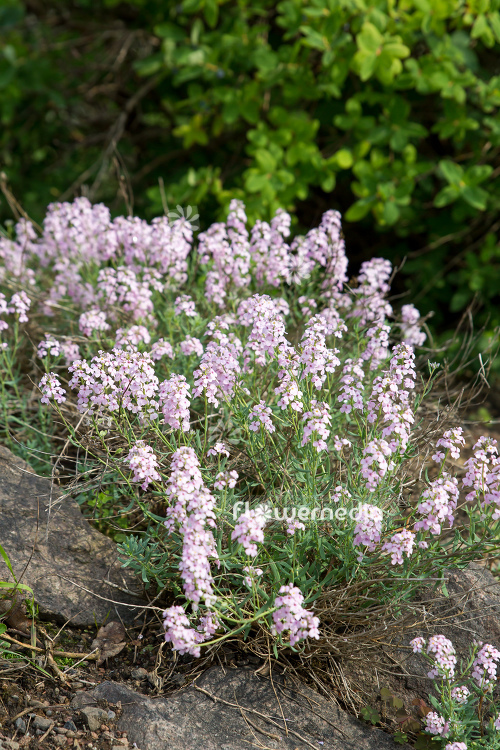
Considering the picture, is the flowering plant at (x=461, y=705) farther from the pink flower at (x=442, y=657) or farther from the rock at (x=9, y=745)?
the rock at (x=9, y=745)

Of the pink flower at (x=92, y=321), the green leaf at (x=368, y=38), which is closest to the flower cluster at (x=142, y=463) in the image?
the pink flower at (x=92, y=321)

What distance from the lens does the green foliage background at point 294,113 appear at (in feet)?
13.1

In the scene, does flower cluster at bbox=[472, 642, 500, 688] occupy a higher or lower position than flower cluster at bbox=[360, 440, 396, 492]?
lower

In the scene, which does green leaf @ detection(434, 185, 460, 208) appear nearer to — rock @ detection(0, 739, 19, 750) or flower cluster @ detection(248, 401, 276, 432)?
flower cluster @ detection(248, 401, 276, 432)

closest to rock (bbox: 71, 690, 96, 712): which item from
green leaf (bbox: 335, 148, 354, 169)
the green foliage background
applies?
the green foliage background

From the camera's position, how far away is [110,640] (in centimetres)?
242

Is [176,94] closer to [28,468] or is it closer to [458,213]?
[458,213]

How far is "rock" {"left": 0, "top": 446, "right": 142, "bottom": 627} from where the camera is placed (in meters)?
2.48

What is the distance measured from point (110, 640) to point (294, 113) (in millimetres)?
3370

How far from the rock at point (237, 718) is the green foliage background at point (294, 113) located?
236cm

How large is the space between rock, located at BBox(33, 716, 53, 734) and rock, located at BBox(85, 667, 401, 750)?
6.2 inches

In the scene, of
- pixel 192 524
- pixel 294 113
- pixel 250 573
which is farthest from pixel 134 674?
pixel 294 113

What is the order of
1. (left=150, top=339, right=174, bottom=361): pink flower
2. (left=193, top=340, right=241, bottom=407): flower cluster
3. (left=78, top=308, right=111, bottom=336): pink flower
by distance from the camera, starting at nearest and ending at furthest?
(left=193, top=340, right=241, bottom=407): flower cluster
(left=150, top=339, right=174, bottom=361): pink flower
(left=78, top=308, right=111, bottom=336): pink flower

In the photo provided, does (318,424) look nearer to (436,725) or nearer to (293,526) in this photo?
(293,526)
